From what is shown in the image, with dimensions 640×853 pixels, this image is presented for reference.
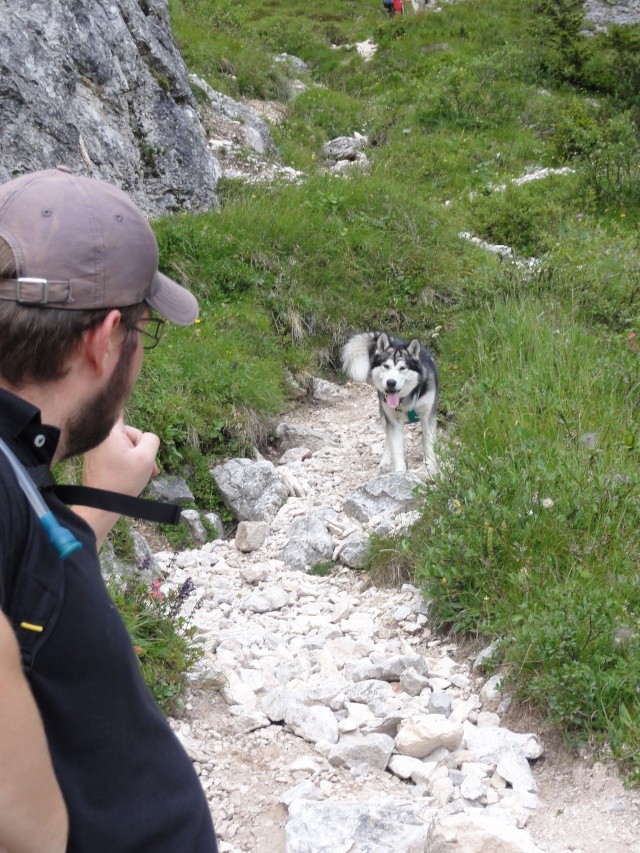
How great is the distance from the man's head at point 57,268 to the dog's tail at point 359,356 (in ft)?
22.7

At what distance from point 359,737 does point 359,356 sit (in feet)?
16.1

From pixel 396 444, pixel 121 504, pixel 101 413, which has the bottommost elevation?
pixel 396 444

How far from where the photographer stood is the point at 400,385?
307 inches

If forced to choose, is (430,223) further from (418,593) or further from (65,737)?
(65,737)

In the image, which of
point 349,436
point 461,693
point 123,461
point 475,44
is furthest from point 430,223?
point 475,44

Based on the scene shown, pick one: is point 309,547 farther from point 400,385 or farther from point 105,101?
point 105,101

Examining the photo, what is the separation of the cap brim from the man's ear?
0.42 ft

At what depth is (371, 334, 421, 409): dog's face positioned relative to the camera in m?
7.81

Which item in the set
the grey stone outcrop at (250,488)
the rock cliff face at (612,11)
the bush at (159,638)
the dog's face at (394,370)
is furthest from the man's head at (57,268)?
the rock cliff face at (612,11)

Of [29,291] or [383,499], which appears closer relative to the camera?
[29,291]

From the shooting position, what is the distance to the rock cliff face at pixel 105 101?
9.52m

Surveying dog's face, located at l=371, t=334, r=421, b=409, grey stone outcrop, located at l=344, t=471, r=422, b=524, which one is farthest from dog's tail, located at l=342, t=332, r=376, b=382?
grey stone outcrop, located at l=344, t=471, r=422, b=524

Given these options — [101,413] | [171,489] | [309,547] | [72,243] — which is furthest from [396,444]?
[72,243]

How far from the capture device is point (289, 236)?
10.9 metres
